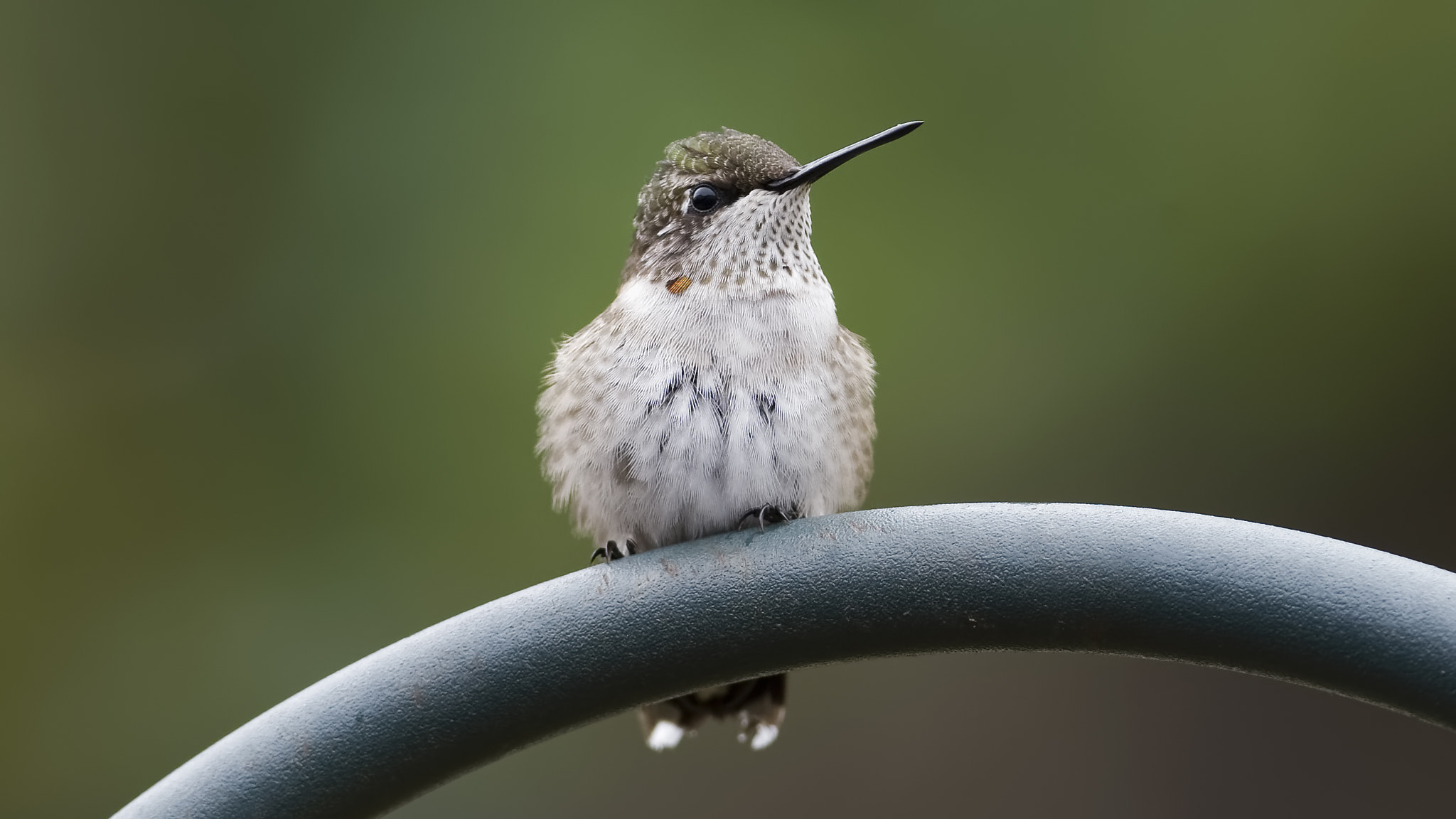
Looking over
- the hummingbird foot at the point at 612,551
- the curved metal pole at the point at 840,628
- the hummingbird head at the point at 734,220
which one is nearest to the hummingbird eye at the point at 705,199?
the hummingbird head at the point at 734,220

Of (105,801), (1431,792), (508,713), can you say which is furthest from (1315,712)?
(105,801)

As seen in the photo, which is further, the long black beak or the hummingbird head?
the hummingbird head

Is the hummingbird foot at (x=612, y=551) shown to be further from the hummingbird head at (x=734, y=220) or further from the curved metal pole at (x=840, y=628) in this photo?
the curved metal pole at (x=840, y=628)

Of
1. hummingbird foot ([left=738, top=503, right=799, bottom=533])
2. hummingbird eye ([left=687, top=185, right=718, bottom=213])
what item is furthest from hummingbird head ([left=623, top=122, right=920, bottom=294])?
hummingbird foot ([left=738, top=503, right=799, bottom=533])

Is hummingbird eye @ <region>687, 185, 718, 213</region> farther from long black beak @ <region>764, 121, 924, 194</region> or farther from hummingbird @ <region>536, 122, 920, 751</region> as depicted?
long black beak @ <region>764, 121, 924, 194</region>

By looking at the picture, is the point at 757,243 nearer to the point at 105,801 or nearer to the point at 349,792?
the point at 349,792

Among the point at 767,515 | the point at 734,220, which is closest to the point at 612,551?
the point at 767,515

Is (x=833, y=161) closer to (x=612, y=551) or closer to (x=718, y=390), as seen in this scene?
(x=718, y=390)
